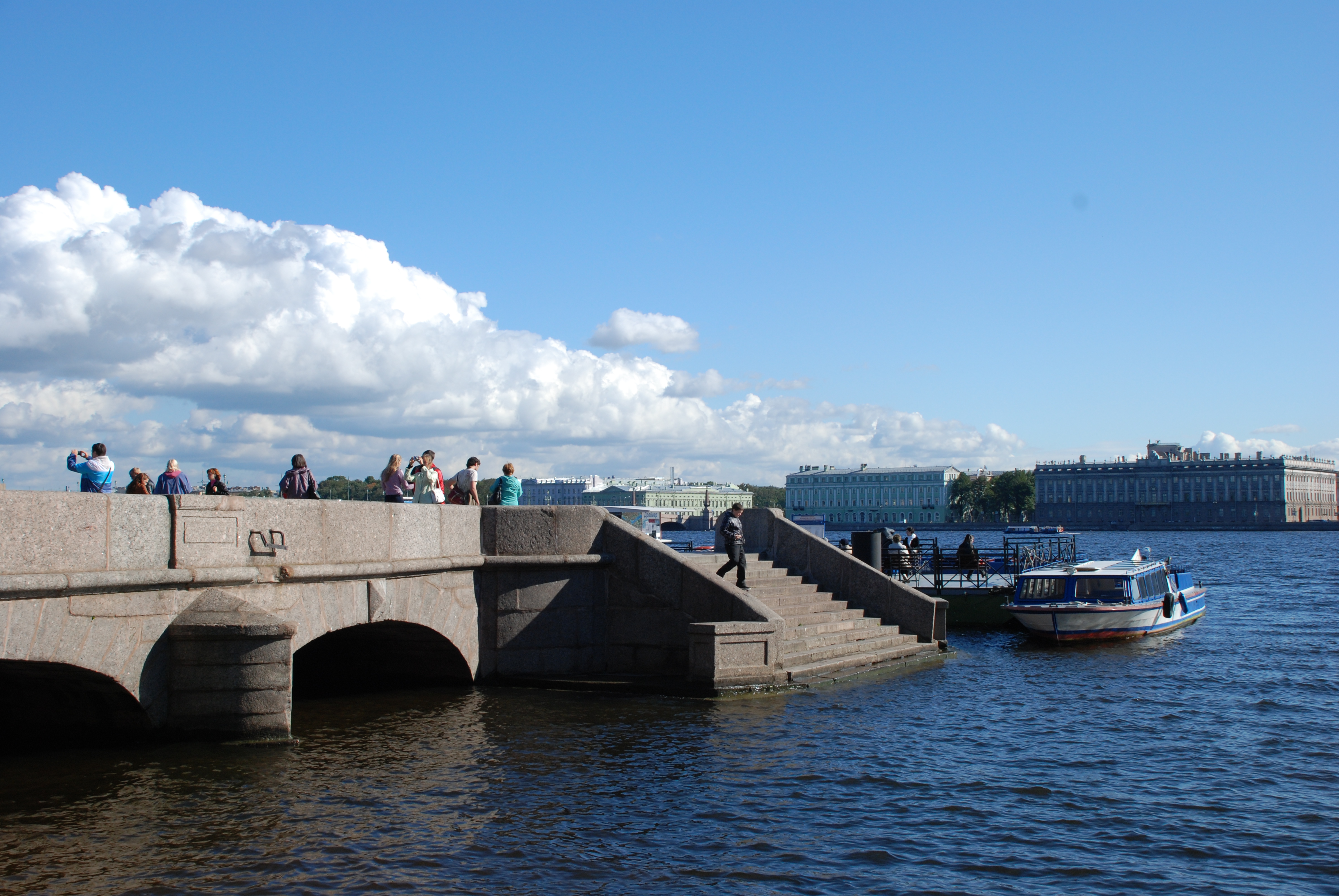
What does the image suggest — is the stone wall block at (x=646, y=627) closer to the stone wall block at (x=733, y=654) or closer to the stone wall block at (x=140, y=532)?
the stone wall block at (x=733, y=654)

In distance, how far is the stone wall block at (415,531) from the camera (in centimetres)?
1254

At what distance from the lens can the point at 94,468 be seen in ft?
37.7

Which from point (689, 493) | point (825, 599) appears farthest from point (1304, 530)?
point (825, 599)

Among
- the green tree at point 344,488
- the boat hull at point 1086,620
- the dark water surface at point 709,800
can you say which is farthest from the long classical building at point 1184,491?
the dark water surface at point 709,800

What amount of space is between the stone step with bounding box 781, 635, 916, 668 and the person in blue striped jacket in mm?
7895

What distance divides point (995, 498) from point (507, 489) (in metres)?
156

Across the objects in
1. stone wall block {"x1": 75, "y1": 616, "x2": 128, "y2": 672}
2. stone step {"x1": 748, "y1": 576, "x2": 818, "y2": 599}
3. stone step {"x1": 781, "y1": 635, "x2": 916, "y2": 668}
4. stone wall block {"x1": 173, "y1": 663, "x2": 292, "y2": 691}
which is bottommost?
stone step {"x1": 781, "y1": 635, "x2": 916, "y2": 668}

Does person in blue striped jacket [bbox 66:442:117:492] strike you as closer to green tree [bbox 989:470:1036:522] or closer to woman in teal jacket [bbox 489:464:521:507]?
woman in teal jacket [bbox 489:464:521:507]

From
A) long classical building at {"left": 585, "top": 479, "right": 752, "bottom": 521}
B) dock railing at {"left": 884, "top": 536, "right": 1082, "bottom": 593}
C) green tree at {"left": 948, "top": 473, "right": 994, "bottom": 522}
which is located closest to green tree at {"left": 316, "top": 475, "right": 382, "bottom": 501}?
dock railing at {"left": 884, "top": 536, "right": 1082, "bottom": 593}

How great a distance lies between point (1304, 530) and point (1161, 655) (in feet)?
458

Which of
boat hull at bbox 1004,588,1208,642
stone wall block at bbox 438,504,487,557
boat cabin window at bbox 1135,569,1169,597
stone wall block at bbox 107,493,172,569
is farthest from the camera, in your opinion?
boat cabin window at bbox 1135,569,1169,597

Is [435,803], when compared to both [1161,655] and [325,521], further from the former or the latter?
[1161,655]

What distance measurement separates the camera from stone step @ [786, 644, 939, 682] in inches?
573

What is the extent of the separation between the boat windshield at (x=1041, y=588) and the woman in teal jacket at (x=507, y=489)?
11743 mm
